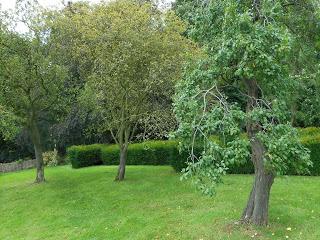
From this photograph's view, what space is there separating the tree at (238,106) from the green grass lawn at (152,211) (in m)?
0.88

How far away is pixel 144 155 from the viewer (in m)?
23.2

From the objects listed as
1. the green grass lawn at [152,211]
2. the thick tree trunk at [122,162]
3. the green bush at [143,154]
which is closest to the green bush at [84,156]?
the green bush at [143,154]

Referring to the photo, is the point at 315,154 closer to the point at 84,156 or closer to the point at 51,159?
the point at 84,156

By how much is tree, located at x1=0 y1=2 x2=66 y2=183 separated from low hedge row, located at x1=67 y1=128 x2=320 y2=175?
483 centimetres

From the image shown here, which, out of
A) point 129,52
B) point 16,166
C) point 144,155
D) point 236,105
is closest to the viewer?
point 236,105

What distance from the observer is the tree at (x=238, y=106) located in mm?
6762

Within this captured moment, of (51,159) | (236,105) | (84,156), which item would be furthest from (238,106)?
(51,159)

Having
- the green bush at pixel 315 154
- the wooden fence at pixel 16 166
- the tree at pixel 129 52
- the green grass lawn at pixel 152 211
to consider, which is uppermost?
the tree at pixel 129 52

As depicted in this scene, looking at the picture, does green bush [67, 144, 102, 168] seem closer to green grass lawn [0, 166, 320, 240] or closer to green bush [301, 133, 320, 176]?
green grass lawn [0, 166, 320, 240]

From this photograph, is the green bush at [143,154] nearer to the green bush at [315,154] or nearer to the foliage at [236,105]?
the green bush at [315,154]

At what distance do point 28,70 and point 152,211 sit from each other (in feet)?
27.4

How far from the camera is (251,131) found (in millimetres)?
8336

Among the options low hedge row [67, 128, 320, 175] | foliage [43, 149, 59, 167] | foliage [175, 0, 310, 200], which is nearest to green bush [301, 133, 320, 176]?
low hedge row [67, 128, 320, 175]

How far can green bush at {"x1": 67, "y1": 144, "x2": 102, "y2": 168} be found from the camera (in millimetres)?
25328
